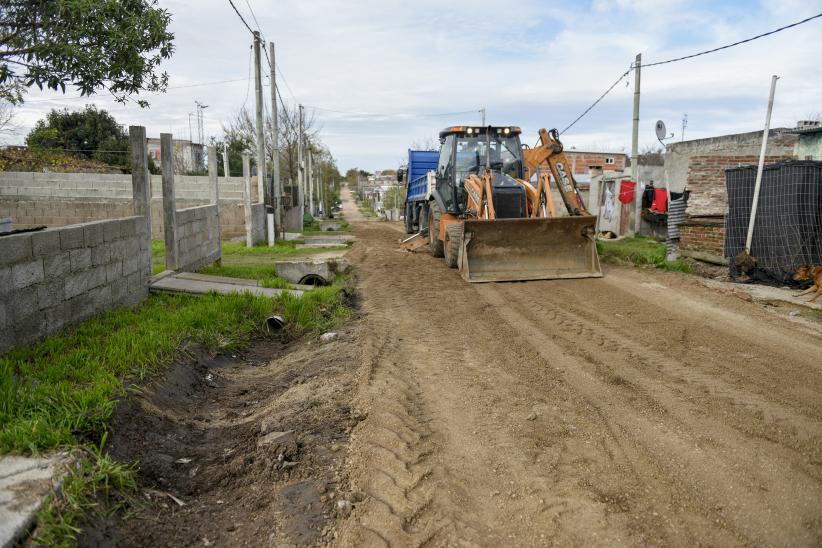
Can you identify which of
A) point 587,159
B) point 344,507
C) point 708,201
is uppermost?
point 587,159

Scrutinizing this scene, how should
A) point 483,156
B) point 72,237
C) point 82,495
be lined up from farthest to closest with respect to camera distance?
point 483,156 < point 72,237 < point 82,495

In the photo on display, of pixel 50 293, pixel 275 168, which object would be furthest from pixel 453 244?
pixel 275 168

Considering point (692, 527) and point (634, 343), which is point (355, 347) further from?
point (692, 527)

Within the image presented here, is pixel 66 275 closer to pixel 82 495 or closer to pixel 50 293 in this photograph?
pixel 50 293

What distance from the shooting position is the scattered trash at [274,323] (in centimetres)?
777

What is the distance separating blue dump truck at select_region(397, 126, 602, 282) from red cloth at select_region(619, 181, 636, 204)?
267 inches

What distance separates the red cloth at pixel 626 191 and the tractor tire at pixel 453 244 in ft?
29.6

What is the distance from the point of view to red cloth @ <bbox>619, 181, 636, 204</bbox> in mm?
18812

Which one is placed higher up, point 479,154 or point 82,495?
point 479,154

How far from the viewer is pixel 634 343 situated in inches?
247

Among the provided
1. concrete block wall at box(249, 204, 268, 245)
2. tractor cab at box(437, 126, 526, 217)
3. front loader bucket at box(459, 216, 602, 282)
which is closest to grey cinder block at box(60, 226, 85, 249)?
front loader bucket at box(459, 216, 602, 282)

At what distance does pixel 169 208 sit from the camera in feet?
32.5

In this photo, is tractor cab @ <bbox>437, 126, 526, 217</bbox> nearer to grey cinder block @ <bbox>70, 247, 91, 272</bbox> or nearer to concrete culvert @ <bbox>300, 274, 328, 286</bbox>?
concrete culvert @ <bbox>300, 274, 328, 286</bbox>

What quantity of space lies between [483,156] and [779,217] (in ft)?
18.1
